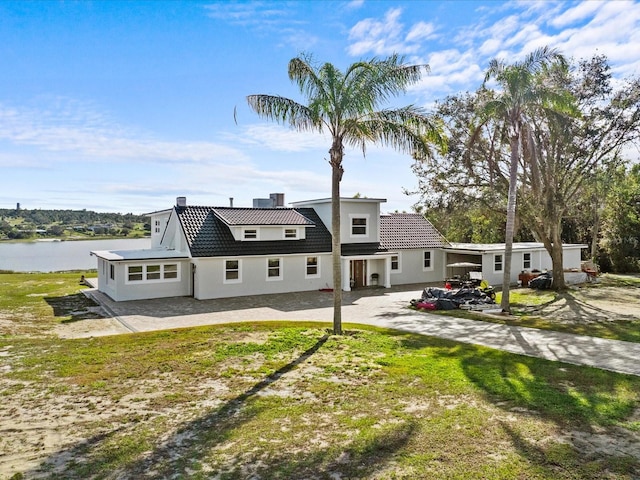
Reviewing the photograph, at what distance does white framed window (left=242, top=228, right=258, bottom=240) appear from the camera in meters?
24.3

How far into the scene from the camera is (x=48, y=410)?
7996 millimetres

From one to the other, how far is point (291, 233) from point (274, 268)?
2.37 metres

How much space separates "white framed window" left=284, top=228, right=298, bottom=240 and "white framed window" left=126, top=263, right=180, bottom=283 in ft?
20.3

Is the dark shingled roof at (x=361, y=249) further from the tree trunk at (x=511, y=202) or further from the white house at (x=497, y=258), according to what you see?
the tree trunk at (x=511, y=202)

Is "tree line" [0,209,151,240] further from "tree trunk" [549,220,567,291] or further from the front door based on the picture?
"tree trunk" [549,220,567,291]

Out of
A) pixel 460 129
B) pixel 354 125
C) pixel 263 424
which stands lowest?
pixel 263 424

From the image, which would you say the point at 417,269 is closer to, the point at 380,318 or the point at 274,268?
the point at 274,268

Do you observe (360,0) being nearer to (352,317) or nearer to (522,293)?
(352,317)

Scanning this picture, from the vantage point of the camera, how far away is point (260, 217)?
25.2 m

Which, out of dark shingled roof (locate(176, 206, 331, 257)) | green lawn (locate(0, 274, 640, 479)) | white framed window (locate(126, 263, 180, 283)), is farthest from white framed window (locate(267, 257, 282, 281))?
green lawn (locate(0, 274, 640, 479))

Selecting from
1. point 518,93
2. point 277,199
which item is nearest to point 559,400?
point 518,93

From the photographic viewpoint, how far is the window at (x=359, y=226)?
1096 inches

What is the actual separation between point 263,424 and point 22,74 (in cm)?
1588

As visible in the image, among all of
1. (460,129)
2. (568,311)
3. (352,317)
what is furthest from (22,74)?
Result: (568,311)
